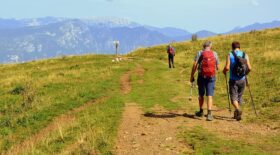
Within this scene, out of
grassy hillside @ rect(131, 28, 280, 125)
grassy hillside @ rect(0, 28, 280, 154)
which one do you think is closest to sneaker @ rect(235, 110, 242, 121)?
grassy hillside @ rect(0, 28, 280, 154)

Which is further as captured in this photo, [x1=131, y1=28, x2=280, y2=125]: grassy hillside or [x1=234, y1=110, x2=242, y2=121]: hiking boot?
[x1=131, y1=28, x2=280, y2=125]: grassy hillside

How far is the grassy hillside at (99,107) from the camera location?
1344cm

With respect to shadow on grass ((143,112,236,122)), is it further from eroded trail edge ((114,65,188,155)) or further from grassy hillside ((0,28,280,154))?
grassy hillside ((0,28,280,154))

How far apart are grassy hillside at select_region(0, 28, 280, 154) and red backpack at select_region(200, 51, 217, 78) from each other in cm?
209

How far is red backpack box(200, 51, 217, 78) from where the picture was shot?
51.8ft

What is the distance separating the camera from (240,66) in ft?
52.9

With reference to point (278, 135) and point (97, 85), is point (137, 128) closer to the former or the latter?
point (278, 135)

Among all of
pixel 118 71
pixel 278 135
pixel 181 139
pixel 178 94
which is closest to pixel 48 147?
pixel 181 139

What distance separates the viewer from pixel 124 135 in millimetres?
14352

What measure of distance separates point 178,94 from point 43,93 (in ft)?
27.2

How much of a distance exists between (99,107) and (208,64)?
654cm

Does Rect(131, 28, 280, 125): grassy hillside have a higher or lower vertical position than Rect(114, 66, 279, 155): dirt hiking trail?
higher

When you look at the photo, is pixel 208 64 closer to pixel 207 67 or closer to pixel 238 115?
pixel 207 67

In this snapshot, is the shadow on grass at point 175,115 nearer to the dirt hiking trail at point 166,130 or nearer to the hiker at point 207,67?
the dirt hiking trail at point 166,130
